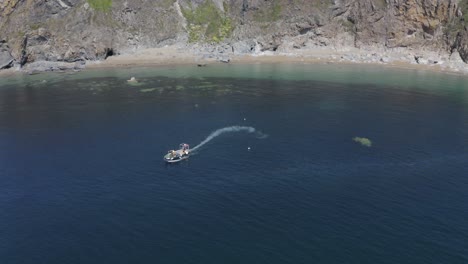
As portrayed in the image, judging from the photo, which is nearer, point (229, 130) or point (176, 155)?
point (176, 155)

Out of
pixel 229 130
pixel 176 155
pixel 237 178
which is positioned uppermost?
pixel 229 130

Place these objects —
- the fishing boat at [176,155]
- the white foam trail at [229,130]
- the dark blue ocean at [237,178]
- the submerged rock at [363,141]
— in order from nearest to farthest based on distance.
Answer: the dark blue ocean at [237,178]
the fishing boat at [176,155]
the submerged rock at [363,141]
the white foam trail at [229,130]

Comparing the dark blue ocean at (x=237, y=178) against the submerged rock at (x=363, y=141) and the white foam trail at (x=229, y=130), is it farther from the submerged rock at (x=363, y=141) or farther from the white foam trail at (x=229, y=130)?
the white foam trail at (x=229, y=130)

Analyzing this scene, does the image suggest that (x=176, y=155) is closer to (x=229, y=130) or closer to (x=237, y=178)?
(x=237, y=178)

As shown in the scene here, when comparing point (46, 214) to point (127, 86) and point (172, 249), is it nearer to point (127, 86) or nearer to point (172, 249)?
point (172, 249)

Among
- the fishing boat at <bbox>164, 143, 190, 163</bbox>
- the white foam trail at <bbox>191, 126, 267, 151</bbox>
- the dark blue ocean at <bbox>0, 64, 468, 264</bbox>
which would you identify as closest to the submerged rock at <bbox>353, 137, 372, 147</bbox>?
the dark blue ocean at <bbox>0, 64, 468, 264</bbox>

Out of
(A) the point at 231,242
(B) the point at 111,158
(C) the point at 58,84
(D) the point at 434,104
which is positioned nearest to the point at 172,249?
(A) the point at 231,242

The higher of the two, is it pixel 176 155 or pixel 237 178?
pixel 176 155

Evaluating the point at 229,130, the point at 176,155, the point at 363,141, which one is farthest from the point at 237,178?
the point at 363,141

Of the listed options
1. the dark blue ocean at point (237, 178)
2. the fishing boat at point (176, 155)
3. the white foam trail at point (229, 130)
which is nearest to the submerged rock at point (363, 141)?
the dark blue ocean at point (237, 178)
